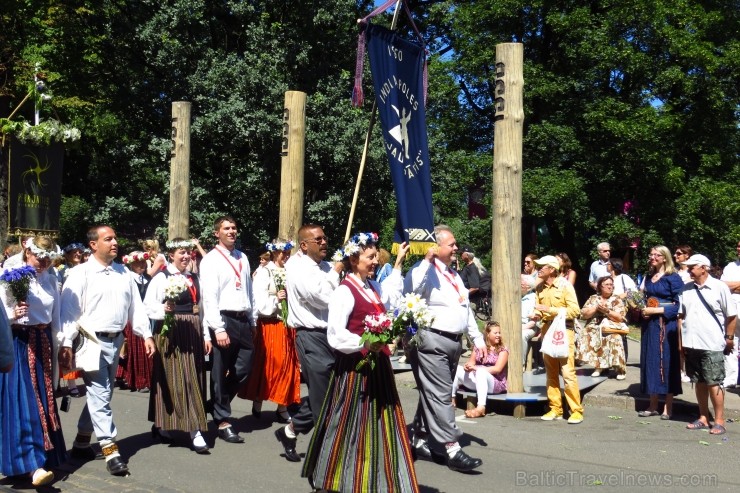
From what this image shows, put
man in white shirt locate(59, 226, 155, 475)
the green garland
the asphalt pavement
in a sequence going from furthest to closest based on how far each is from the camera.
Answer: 1. the green garland
2. man in white shirt locate(59, 226, 155, 475)
3. the asphalt pavement

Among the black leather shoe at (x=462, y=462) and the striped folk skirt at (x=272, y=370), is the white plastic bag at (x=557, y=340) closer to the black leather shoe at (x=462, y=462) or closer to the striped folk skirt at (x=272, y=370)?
the black leather shoe at (x=462, y=462)

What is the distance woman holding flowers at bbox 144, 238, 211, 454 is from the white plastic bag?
371cm

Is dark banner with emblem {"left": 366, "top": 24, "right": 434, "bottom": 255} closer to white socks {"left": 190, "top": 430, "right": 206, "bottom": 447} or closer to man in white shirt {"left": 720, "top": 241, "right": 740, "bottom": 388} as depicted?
white socks {"left": 190, "top": 430, "right": 206, "bottom": 447}

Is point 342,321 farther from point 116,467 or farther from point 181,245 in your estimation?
point 181,245

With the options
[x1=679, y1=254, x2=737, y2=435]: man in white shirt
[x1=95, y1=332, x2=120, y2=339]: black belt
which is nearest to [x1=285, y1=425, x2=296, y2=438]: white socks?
[x1=95, y1=332, x2=120, y2=339]: black belt

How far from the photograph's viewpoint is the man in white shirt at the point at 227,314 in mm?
7988

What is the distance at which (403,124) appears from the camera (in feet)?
29.6

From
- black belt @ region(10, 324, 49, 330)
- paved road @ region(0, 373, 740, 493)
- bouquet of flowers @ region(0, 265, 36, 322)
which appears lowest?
paved road @ region(0, 373, 740, 493)

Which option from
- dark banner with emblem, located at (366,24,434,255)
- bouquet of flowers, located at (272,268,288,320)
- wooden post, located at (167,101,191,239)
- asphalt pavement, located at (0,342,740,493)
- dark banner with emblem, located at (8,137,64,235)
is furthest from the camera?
wooden post, located at (167,101,191,239)

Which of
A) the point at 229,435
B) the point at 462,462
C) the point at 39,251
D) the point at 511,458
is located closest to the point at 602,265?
the point at 511,458

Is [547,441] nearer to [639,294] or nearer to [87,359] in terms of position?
[639,294]

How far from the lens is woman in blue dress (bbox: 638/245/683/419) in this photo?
9516mm

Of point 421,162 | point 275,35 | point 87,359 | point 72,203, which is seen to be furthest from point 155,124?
point 87,359

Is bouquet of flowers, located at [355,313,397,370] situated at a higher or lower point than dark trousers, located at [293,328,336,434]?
higher
